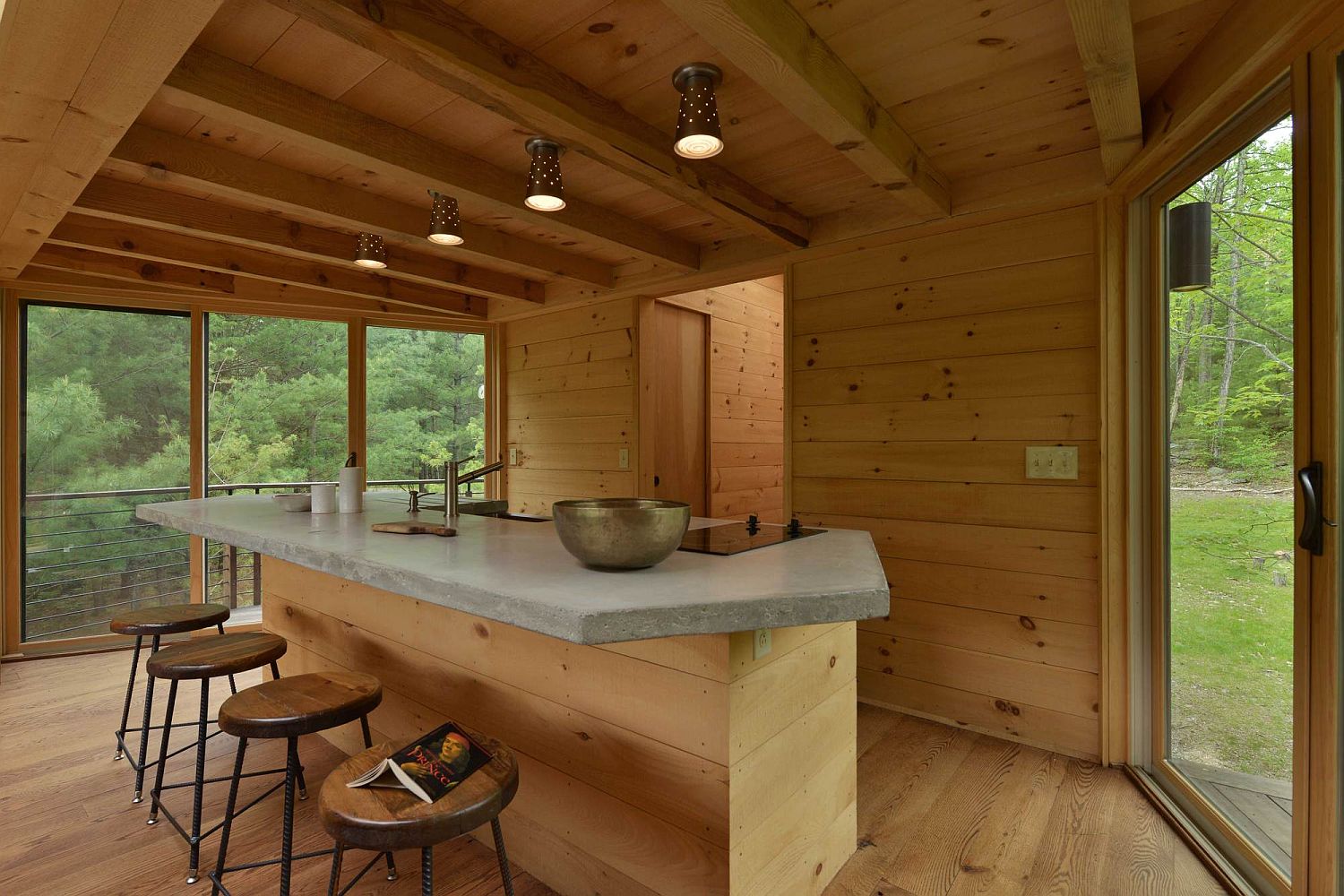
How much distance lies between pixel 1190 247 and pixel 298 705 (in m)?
2.86

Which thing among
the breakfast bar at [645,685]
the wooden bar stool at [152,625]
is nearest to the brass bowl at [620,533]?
the breakfast bar at [645,685]

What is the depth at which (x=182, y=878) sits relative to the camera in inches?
72.8

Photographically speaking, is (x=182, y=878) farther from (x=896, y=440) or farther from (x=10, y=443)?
(x=10, y=443)

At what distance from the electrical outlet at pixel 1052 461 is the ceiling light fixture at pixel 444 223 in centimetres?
233

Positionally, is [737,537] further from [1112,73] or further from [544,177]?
[1112,73]

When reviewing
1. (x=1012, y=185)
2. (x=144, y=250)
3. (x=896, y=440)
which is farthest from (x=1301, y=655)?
(x=144, y=250)

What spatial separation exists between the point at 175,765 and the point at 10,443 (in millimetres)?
2479

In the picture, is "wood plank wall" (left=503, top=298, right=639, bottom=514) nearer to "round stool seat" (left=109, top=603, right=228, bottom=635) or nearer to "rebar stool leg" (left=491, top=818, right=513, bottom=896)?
"round stool seat" (left=109, top=603, right=228, bottom=635)

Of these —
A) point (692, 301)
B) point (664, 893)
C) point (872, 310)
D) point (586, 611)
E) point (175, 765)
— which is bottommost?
point (175, 765)

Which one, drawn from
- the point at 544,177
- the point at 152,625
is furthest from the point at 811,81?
the point at 152,625

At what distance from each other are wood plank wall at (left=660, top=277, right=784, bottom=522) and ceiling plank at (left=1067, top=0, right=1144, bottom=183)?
7.93ft

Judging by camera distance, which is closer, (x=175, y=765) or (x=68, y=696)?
(x=175, y=765)

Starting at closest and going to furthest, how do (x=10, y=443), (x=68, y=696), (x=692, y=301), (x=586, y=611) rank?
(x=586, y=611), (x=68, y=696), (x=10, y=443), (x=692, y=301)

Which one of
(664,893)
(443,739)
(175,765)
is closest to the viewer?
(443,739)
